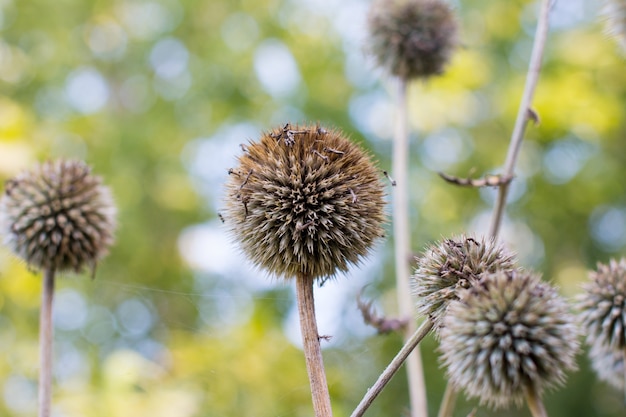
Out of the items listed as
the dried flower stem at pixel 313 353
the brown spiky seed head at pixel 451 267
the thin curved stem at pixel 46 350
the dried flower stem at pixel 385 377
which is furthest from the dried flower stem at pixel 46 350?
the brown spiky seed head at pixel 451 267

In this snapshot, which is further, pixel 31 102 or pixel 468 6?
pixel 31 102

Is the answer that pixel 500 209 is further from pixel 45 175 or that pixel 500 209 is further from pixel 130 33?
pixel 130 33

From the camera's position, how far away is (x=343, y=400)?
3834 millimetres

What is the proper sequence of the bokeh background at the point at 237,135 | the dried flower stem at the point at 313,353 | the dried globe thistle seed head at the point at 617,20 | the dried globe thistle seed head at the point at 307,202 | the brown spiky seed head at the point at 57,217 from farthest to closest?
1. the bokeh background at the point at 237,135
2. the brown spiky seed head at the point at 57,217
3. the dried globe thistle seed head at the point at 617,20
4. the dried globe thistle seed head at the point at 307,202
5. the dried flower stem at the point at 313,353

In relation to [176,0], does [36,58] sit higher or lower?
lower

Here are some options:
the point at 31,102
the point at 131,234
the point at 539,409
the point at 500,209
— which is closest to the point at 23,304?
the point at 131,234

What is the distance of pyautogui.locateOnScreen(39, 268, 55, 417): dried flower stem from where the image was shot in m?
1.93

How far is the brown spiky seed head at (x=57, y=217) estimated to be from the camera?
245cm

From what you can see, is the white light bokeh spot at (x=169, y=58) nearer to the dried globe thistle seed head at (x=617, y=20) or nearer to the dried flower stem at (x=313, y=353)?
the dried globe thistle seed head at (x=617, y=20)

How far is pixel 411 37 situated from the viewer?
2.94 meters

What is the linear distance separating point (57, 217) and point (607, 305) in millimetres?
1845

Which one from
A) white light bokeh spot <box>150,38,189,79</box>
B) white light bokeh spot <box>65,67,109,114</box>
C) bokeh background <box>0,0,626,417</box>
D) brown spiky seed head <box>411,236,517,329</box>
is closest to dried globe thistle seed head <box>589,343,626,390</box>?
brown spiky seed head <box>411,236,517,329</box>

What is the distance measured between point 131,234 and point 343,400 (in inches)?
197

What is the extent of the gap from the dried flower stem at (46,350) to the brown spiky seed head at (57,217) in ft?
0.63
